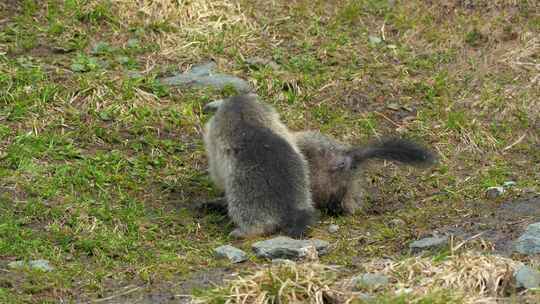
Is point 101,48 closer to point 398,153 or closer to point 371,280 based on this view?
point 398,153

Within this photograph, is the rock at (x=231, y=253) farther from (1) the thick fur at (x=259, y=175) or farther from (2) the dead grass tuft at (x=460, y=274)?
(2) the dead grass tuft at (x=460, y=274)

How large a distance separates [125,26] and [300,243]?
4718 millimetres

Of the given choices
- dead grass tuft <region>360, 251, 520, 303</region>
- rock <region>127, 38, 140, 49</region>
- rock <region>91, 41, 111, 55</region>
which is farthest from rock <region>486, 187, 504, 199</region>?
rock <region>91, 41, 111, 55</region>

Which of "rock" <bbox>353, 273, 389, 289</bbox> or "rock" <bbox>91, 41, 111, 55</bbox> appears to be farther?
"rock" <bbox>91, 41, 111, 55</bbox>

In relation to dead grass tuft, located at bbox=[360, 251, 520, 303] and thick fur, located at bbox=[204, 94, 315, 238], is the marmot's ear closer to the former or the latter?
thick fur, located at bbox=[204, 94, 315, 238]

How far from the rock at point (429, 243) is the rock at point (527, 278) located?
113 centimetres

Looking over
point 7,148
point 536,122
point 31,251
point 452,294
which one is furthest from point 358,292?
point 536,122

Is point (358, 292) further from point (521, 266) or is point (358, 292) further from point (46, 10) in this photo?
point (46, 10)

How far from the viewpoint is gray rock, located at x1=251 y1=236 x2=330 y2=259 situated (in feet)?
23.6

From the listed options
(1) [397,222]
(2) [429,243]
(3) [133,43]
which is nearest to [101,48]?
(3) [133,43]

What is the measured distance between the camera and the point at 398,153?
8.56 m

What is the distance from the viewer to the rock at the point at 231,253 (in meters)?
7.25

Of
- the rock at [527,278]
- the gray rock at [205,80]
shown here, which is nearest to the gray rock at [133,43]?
the gray rock at [205,80]

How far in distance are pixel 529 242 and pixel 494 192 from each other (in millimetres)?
1795
